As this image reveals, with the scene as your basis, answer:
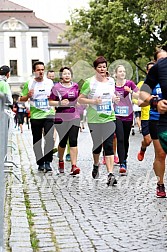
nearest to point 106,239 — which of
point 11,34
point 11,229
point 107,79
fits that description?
point 11,229

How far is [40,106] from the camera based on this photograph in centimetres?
1102

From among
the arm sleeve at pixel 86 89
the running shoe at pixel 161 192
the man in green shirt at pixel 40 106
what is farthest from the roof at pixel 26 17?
the running shoe at pixel 161 192

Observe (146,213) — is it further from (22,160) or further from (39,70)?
(22,160)

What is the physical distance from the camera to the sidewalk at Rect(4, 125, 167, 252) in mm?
5301

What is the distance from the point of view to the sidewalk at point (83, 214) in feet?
17.4

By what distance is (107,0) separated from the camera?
123 ft

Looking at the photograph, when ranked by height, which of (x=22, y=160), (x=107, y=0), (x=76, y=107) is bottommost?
(x=22, y=160)

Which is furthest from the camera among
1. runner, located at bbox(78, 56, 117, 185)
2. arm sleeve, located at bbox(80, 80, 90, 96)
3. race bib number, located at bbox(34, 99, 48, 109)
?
race bib number, located at bbox(34, 99, 48, 109)

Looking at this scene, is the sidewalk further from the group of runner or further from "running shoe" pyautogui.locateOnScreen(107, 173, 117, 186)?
the group of runner

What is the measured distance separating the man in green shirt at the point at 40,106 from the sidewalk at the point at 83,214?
0.72 metres

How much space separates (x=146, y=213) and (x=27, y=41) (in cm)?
8068

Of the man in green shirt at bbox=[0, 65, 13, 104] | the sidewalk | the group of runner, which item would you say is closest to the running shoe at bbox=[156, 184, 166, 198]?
the sidewalk

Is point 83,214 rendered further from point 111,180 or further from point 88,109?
point 88,109

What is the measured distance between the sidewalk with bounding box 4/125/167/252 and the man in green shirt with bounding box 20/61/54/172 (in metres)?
0.72
